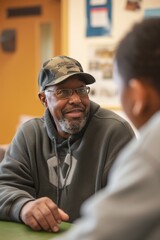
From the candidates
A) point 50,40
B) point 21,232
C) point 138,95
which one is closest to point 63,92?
point 21,232

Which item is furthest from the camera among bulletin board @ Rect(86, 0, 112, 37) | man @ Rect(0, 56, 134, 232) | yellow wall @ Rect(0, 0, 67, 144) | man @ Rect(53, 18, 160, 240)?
yellow wall @ Rect(0, 0, 67, 144)

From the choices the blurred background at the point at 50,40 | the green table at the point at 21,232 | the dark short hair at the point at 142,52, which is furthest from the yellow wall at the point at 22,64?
the dark short hair at the point at 142,52

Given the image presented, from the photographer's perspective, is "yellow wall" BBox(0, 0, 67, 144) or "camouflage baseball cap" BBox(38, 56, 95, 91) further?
"yellow wall" BBox(0, 0, 67, 144)

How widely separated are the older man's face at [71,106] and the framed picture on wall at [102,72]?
1621 millimetres

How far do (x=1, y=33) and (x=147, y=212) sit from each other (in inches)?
153

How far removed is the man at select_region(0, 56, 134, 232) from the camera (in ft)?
5.95

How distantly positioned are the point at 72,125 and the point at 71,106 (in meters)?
0.08

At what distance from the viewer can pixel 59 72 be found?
187 cm

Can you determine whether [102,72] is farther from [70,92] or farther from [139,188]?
[139,188]

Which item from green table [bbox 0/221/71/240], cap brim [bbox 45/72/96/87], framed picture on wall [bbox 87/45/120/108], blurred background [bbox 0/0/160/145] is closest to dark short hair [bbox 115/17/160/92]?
green table [bbox 0/221/71/240]

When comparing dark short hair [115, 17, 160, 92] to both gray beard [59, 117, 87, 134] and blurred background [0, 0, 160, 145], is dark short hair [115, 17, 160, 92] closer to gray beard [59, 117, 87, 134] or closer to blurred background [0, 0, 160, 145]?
gray beard [59, 117, 87, 134]

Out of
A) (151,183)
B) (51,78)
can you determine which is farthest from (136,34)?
(51,78)

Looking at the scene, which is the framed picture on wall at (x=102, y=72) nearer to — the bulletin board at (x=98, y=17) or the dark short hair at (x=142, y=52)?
the bulletin board at (x=98, y=17)

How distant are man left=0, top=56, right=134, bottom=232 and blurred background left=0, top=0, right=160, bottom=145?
4.83 ft
